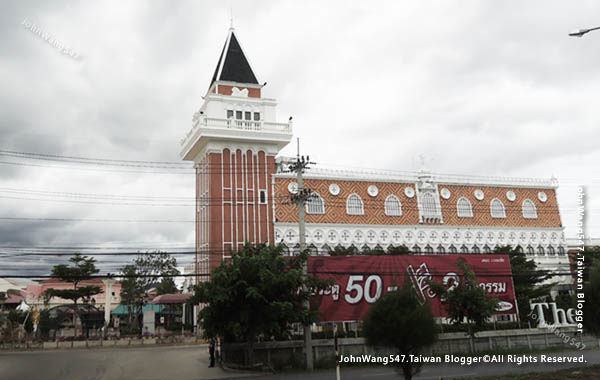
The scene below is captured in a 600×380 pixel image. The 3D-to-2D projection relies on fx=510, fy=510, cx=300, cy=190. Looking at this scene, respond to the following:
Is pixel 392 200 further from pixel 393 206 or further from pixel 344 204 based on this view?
pixel 344 204

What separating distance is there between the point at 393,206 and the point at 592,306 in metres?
35.8

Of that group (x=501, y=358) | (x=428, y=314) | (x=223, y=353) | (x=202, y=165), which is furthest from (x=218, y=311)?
(x=202, y=165)

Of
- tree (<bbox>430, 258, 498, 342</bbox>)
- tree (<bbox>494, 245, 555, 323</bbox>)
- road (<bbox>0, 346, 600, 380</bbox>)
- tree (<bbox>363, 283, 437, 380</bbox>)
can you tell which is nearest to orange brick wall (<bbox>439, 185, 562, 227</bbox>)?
tree (<bbox>494, 245, 555, 323</bbox>)

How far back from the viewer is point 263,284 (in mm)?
22875

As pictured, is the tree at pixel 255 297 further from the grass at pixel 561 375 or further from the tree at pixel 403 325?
the grass at pixel 561 375

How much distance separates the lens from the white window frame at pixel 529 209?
59219mm

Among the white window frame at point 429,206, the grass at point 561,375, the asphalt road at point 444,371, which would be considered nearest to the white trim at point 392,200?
the white window frame at point 429,206

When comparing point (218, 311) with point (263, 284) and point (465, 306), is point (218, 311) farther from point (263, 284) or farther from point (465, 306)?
point (465, 306)

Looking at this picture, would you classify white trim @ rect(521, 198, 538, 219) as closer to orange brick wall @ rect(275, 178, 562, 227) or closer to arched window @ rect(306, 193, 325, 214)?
orange brick wall @ rect(275, 178, 562, 227)

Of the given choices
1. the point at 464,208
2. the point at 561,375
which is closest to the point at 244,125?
the point at 464,208

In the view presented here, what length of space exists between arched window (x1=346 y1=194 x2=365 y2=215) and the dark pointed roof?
607 inches

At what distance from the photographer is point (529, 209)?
5962cm

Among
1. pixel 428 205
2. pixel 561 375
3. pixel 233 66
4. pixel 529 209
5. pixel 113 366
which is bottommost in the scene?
pixel 561 375

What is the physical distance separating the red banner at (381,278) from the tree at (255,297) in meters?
1.96
